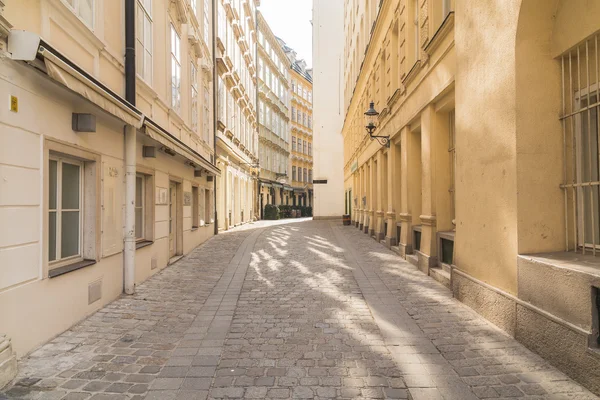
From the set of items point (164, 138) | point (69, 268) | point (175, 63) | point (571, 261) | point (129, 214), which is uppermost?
point (175, 63)

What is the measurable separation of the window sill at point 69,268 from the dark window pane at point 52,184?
0.70 metres

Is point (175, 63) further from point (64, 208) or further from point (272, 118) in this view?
point (272, 118)

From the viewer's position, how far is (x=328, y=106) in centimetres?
3522

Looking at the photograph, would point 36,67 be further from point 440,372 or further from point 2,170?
point 440,372

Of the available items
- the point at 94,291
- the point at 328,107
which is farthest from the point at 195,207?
the point at 328,107

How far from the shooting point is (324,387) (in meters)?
3.38

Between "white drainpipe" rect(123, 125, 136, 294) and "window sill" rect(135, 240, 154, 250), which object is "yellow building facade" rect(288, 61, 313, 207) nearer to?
"window sill" rect(135, 240, 154, 250)

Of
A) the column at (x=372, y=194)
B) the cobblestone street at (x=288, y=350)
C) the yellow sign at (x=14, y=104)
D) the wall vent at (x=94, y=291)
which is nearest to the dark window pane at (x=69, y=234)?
the wall vent at (x=94, y=291)

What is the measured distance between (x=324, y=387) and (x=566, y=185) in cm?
316

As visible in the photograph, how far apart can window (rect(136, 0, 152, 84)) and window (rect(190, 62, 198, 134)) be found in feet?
13.5

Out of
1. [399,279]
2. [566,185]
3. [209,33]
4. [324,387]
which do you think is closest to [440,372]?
[324,387]

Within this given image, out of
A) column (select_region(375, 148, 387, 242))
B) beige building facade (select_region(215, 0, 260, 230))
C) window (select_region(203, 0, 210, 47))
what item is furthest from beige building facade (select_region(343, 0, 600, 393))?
beige building facade (select_region(215, 0, 260, 230))

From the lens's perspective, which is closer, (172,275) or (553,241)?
(553,241)

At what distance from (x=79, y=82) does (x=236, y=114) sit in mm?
19115
